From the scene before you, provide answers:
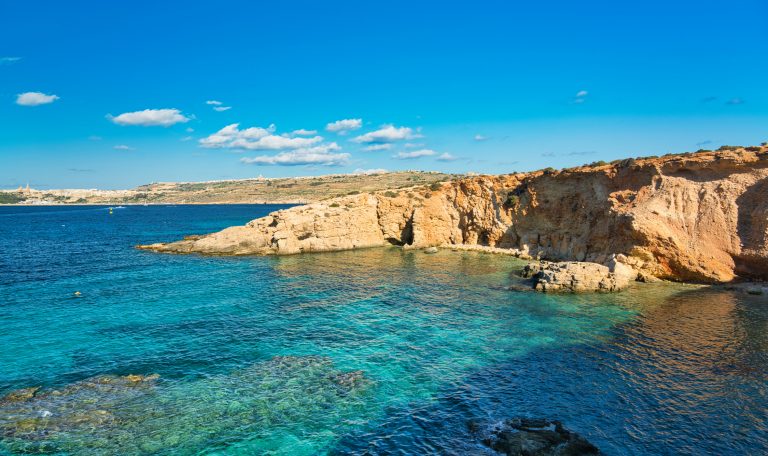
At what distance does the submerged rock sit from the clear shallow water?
0.63m

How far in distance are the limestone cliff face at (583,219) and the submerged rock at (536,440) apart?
26.6 m

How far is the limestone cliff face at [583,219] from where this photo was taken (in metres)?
33.9

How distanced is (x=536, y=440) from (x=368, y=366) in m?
8.44

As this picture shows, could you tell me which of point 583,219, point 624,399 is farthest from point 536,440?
point 583,219

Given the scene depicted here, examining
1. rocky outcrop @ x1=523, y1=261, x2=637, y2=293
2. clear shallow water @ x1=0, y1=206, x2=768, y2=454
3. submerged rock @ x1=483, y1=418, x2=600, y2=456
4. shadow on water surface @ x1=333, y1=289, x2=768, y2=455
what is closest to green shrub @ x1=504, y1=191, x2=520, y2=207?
clear shallow water @ x1=0, y1=206, x2=768, y2=454

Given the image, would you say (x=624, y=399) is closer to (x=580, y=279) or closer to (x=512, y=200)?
(x=580, y=279)

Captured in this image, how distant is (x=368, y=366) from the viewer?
19828 mm

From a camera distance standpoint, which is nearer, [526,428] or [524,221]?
[526,428]

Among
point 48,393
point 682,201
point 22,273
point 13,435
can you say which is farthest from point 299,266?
point 682,201

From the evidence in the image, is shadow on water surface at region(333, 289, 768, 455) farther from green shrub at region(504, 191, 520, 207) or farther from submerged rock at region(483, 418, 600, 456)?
green shrub at region(504, 191, 520, 207)

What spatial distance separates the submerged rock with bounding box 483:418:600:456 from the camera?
499 inches

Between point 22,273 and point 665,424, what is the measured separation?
4961 cm

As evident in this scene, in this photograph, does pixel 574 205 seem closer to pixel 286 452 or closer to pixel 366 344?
pixel 366 344

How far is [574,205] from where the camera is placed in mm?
46031
